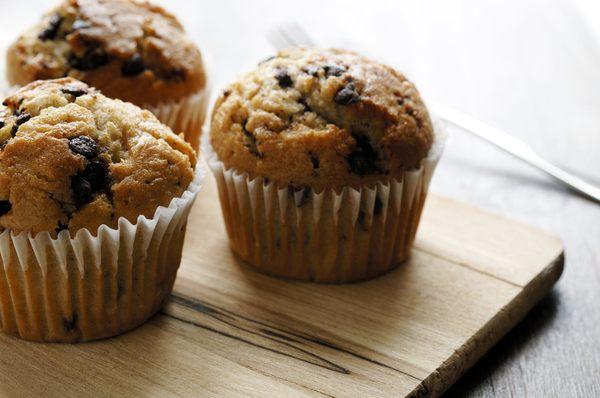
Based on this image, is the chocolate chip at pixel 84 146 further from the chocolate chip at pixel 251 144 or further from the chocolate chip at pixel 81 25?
the chocolate chip at pixel 81 25

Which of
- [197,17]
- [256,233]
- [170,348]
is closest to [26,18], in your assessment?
[197,17]

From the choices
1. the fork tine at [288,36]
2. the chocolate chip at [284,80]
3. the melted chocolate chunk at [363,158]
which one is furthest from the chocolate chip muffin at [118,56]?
the fork tine at [288,36]

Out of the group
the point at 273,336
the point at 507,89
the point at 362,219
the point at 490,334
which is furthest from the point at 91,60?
the point at 507,89

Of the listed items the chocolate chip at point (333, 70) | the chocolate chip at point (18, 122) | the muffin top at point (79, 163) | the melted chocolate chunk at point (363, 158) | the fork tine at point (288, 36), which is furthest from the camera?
the fork tine at point (288, 36)

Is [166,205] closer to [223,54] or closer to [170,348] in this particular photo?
[170,348]

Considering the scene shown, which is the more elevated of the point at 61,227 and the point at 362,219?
the point at 61,227

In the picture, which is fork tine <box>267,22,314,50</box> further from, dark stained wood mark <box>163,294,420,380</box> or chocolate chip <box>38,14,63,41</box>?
dark stained wood mark <box>163,294,420,380</box>

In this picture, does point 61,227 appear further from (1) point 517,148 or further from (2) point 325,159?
(1) point 517,148
